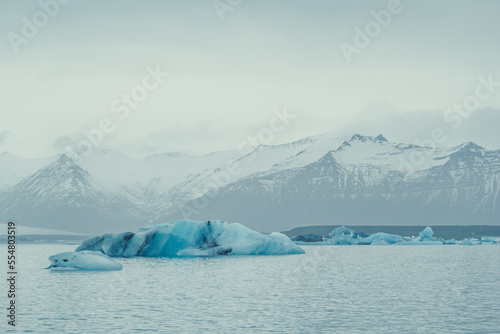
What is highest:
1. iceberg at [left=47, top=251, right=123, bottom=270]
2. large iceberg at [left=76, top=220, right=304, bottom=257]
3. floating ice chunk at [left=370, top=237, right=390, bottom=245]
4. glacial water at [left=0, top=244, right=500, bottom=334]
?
floating ice chunk at [left=370, top=237, right=390, bottom=245]

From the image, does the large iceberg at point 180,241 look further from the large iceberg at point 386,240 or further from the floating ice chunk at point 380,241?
the large iceberg at point 386,240

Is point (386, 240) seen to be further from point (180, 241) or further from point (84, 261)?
point (84, 261)

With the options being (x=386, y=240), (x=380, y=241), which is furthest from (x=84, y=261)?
(x=386, y=240)

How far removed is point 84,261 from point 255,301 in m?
23.7

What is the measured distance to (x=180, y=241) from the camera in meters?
81.8

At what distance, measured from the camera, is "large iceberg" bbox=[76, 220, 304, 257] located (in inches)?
3157

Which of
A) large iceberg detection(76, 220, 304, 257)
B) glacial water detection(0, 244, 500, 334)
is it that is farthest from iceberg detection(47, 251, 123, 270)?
large iceberg detection(76, 220, 304, 257)

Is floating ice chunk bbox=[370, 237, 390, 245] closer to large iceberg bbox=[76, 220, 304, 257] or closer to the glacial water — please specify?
large iceberg bbox=[76, 220, 304, 257]

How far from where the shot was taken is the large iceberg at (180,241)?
8019cm

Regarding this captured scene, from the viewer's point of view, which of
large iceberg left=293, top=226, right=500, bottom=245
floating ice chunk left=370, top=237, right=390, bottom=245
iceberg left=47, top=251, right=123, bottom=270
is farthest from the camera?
large iceberg left=293, top=226, right=500, bottom=245

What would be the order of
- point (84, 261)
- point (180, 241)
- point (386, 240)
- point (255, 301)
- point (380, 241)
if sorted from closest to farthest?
point (255, 301)
point (84, 261)
point (180, 241)
point (386, 240)
point (380, 241)

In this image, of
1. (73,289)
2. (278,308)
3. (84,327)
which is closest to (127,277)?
(73,289)

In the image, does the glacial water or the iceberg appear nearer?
the glacial water

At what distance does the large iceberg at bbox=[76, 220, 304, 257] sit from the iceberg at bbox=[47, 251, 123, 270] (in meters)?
19.3
